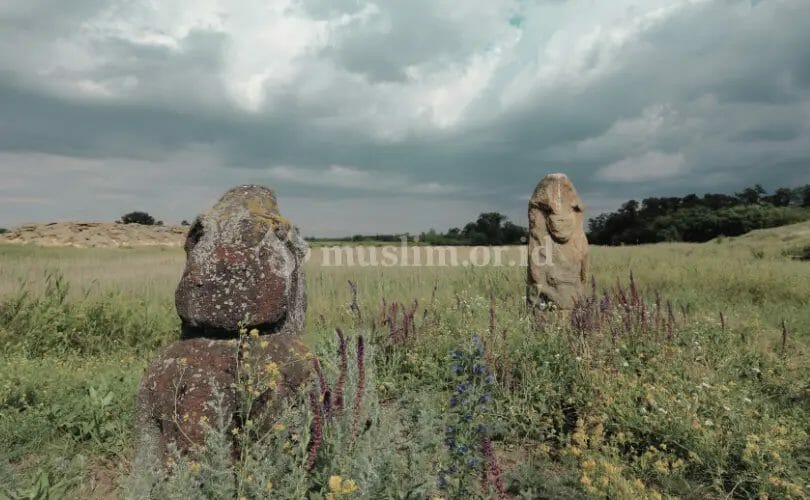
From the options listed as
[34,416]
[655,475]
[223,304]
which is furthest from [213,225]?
[655,475]

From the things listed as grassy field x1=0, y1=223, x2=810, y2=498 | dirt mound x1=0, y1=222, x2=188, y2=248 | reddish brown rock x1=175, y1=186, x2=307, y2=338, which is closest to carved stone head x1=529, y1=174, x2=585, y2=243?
grassy field x1=0, y1=223, x2=810, y2=498

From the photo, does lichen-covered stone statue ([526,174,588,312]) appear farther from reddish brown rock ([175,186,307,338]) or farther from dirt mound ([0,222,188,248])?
dirt mound ([0,222,188,248])

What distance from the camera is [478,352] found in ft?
13.8

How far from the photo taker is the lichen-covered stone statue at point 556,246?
8844 millimetres

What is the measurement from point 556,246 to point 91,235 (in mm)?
30565

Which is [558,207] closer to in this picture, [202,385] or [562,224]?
[562,224]

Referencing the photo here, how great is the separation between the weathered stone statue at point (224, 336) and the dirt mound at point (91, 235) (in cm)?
2993

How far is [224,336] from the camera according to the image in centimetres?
392

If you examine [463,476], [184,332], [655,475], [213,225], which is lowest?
[655,475]

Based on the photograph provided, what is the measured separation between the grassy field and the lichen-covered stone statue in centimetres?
66

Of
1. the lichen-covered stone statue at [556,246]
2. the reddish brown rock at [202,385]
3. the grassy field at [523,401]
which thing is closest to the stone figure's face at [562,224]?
the lichen-covered stone statue at [556,246]

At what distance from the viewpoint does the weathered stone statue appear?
3.62 meters

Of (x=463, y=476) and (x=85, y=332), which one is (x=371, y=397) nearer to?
(x=463, y=476)

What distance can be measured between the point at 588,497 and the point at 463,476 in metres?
1.04
